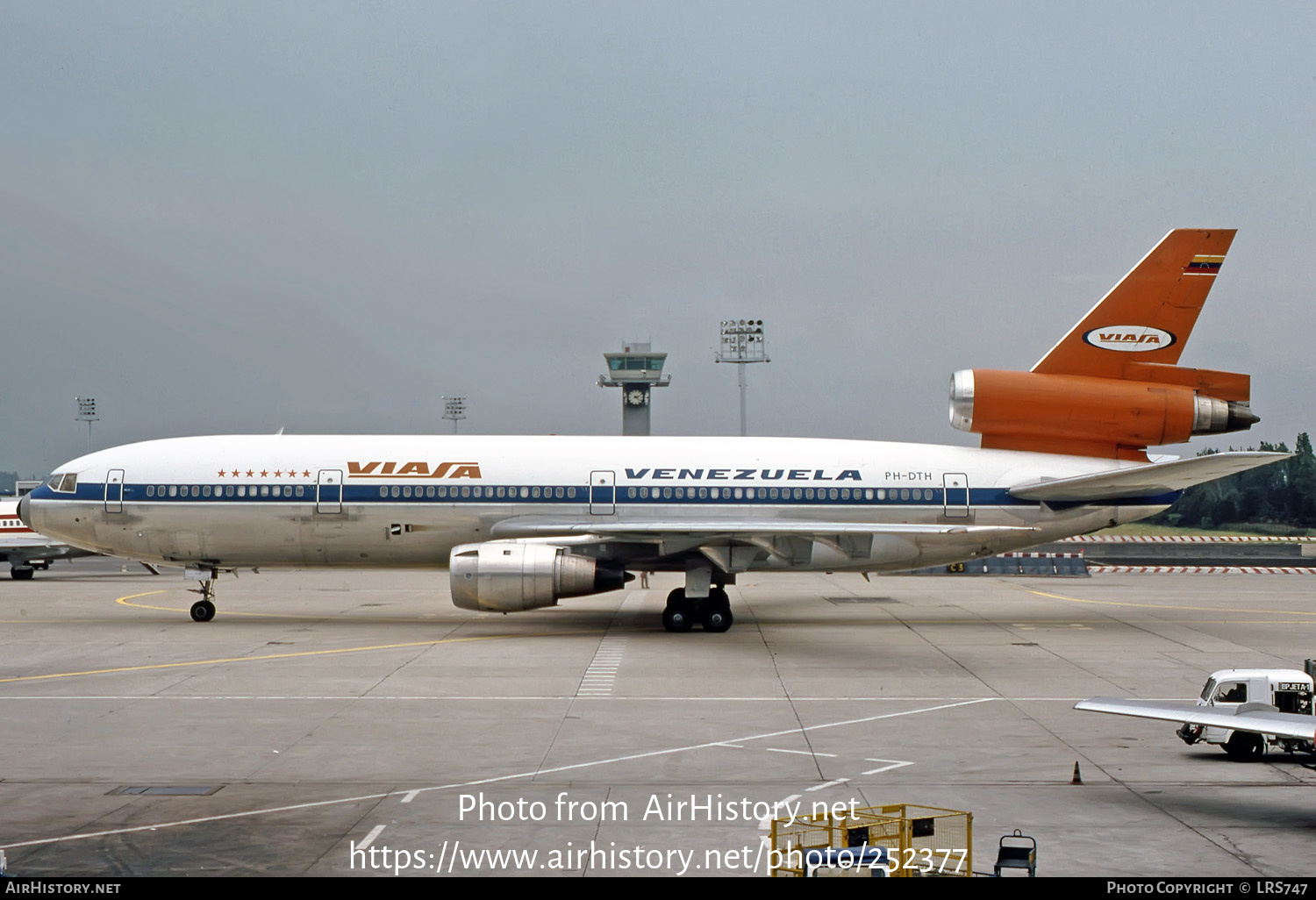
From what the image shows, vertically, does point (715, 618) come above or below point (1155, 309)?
below

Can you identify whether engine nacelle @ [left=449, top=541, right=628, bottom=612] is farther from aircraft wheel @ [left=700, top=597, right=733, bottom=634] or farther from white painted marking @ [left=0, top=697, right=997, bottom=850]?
white painted marking @ [left=0, top=697, right=997, bottom=850]

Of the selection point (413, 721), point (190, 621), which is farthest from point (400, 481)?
point (413, 721)

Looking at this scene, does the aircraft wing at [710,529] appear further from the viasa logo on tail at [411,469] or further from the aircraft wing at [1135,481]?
the viasa logo on tail at [411,469]

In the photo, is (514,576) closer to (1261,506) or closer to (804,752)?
(804,752)

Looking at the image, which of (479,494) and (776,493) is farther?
(776,493)

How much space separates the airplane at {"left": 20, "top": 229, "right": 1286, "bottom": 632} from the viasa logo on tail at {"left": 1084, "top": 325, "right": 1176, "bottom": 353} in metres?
0.04

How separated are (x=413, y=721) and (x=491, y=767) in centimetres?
319

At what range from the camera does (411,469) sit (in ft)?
88.3

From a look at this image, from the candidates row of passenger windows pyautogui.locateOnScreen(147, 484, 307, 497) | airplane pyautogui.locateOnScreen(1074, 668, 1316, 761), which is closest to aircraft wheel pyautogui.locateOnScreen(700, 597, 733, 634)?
row of passenger windows pyautogui.locateOnScreen(147, 484, 307, 497)

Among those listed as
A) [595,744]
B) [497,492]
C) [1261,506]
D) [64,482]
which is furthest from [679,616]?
[1261,506]

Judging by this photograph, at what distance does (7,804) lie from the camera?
1151cm

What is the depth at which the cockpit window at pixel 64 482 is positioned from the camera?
2744 cm

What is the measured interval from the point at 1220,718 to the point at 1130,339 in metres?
17.1

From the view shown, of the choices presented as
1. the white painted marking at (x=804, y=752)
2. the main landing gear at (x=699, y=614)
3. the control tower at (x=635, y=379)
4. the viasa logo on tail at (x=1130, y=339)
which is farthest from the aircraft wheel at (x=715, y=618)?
the control tower at (x=635, y=379)
